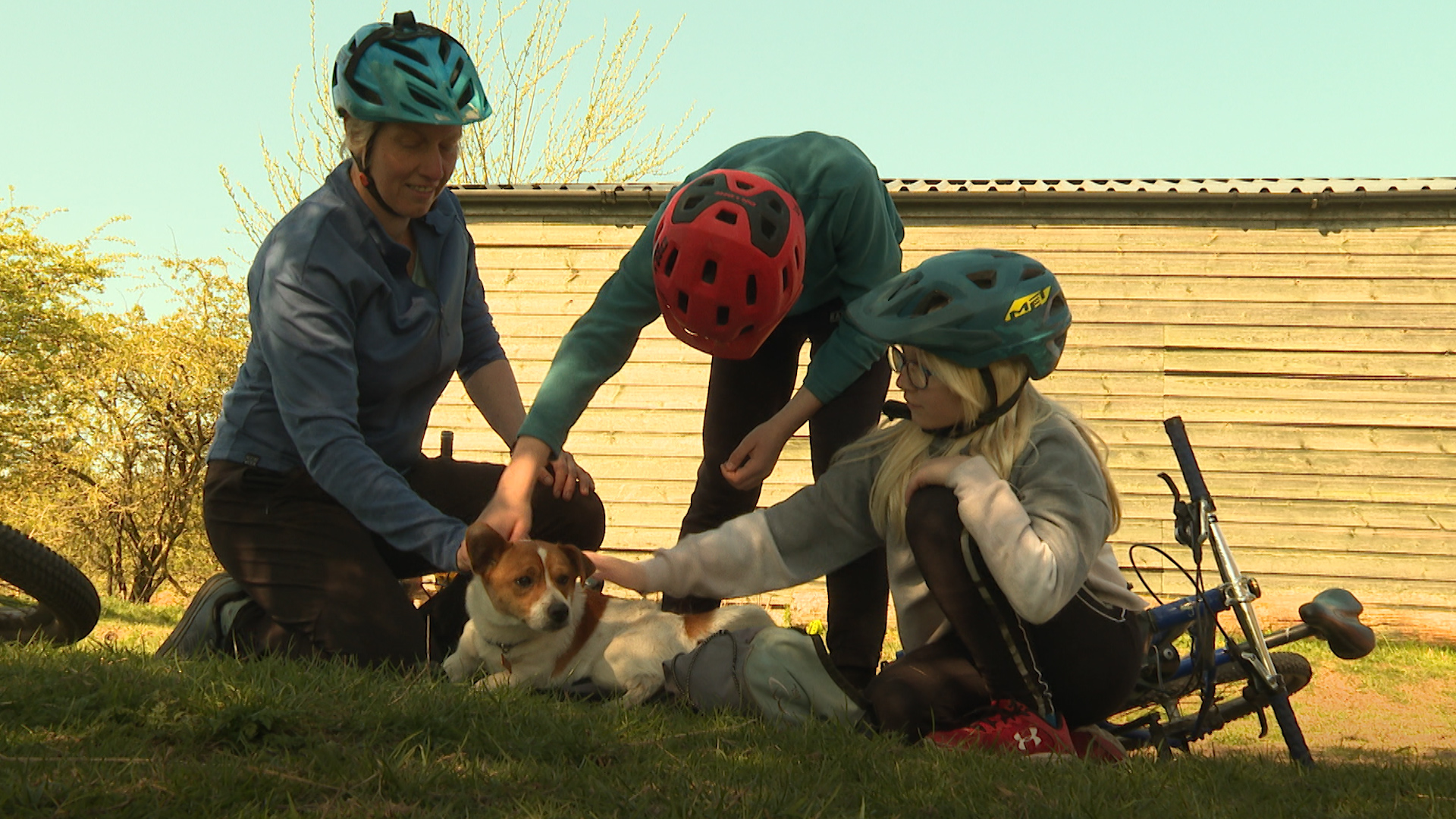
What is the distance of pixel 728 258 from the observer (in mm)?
3738

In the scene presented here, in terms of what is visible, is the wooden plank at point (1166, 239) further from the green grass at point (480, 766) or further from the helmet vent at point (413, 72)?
the green grass at point (480, 766)

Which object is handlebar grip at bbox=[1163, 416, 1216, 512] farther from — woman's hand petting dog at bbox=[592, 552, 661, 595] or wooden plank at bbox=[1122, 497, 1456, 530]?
wooden plank at bbox=[1122, 497, 1456, 530]

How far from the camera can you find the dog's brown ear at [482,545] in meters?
4.02

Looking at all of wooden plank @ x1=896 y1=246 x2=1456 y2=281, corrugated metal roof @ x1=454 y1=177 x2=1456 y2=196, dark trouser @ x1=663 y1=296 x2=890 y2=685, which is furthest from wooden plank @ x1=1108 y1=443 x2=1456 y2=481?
dark trouser @ x1=663 y1=296 x2=890 y2=685

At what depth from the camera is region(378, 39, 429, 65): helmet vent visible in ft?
14.1

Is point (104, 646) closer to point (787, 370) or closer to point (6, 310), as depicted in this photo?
point (787, 370)

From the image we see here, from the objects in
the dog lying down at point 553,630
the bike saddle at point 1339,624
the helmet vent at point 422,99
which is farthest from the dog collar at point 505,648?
the bike saddle at point 1339,624

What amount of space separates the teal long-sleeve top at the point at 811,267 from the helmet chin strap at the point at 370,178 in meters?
0.85

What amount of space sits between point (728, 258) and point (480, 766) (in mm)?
1671

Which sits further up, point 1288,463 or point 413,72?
point 413,72

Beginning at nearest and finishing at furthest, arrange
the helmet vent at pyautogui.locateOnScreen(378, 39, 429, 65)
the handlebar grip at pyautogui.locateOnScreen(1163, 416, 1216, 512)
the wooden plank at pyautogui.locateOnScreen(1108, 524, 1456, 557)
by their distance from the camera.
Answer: the handlebar grip at pyautogui.locateOnScreen(1163, 416, 1216, 512)
the helmet vent at pyautogui.locateOnScreen(378, 39, 429, 65)
the wooden plank at pyautogui.locateOnScreen(1108, 524, 1456, 557)

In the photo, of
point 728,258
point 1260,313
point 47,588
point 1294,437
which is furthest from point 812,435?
point 1260,313

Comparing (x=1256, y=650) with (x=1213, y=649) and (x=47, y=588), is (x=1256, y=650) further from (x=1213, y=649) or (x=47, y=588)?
(x=47, y=588)

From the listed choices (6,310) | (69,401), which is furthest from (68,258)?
(69,401)
